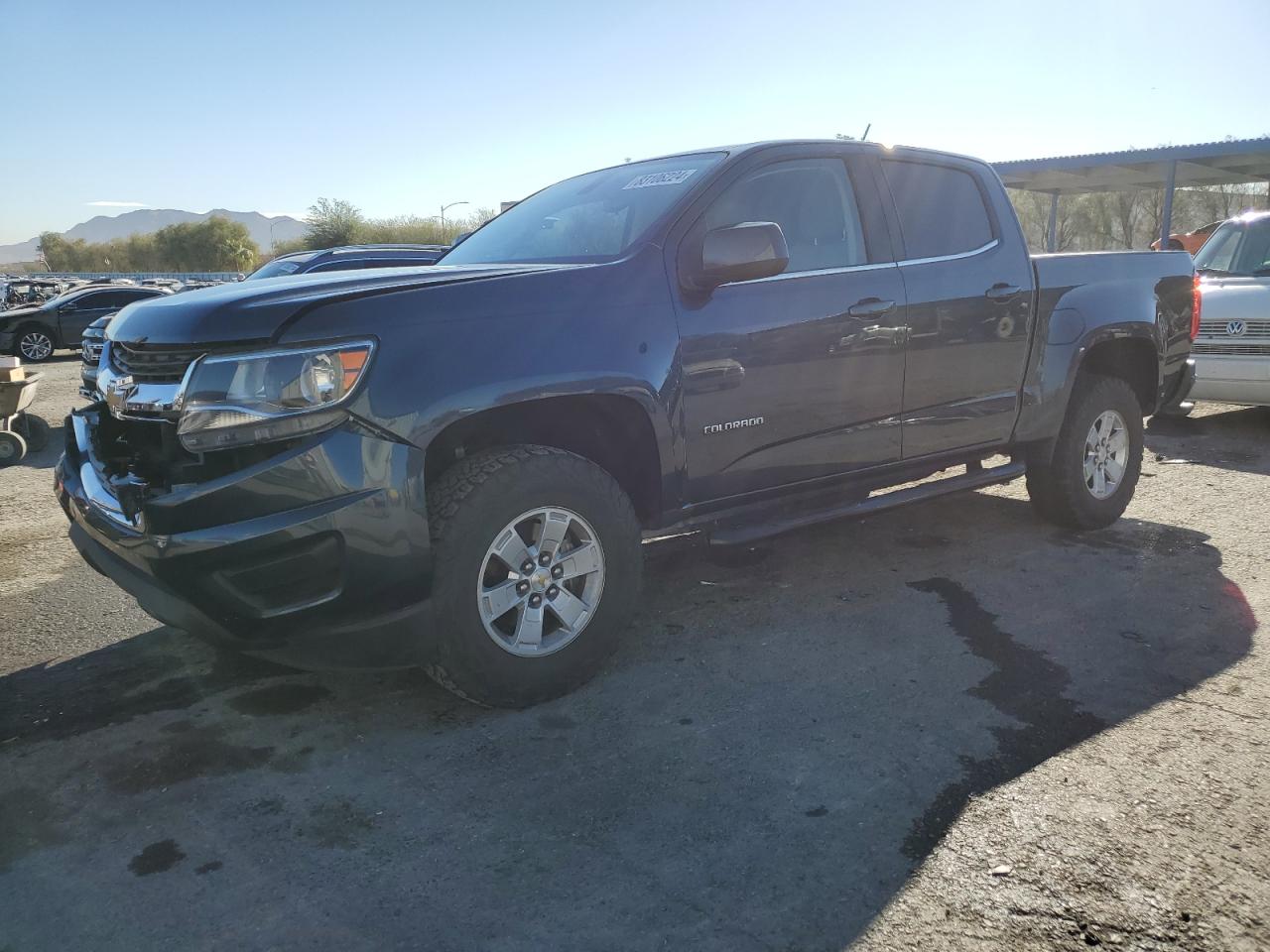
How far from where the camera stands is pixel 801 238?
13.4 ft

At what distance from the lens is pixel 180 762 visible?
3.01 metres

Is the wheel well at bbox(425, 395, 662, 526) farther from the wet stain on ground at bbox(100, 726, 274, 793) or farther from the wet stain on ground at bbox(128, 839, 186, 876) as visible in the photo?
the wet stain on ground at bbox(128, 839, 186, 876)

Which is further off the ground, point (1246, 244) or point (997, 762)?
point (1246, 244)

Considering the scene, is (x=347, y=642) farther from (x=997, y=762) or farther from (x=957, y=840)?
(x=997, y=762)

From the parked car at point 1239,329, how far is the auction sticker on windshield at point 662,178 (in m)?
5.88

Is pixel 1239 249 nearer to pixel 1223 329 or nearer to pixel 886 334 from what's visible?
pixel 1223 329

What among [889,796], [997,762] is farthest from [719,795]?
[997,762]

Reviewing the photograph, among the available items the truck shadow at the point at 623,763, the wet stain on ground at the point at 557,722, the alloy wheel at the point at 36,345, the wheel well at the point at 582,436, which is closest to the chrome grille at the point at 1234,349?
the truck shadow at the point at 623,763

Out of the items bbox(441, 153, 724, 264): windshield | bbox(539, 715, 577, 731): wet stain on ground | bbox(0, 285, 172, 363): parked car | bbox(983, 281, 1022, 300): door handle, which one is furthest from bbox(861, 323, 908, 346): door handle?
bbox(0, 285, 172, 363): parked car

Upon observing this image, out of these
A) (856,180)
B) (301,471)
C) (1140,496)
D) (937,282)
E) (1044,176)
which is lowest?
(1140,496)

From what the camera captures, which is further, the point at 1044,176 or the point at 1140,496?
the point at 1044,176

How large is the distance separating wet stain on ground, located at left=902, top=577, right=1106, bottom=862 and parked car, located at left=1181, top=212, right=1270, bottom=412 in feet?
17.2

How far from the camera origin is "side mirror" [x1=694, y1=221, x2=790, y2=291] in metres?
3.39

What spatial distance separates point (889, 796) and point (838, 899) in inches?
20.3
